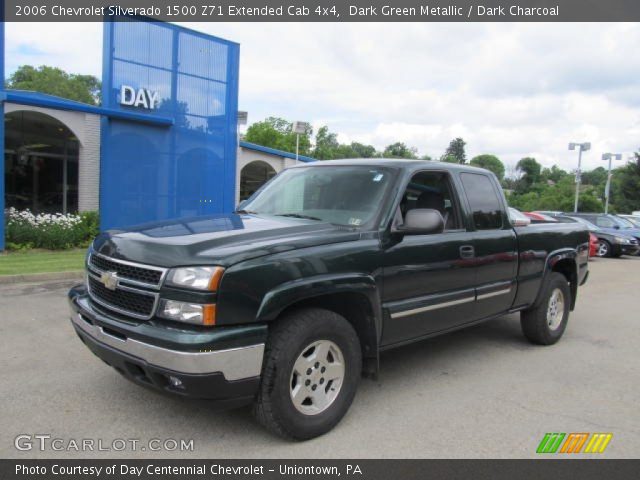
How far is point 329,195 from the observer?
14.3 ft

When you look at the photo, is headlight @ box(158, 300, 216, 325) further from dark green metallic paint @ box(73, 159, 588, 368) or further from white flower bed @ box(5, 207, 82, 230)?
white flower bed @ box(5, 207, 82, 230)

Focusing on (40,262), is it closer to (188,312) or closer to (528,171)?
(188,312)

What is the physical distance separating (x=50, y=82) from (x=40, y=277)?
62397 mm

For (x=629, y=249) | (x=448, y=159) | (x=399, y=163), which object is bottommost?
(x=629, y=249)

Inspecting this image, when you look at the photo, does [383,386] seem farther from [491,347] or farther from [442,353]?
[491,347]

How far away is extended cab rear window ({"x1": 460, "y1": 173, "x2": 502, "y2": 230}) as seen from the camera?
496cm

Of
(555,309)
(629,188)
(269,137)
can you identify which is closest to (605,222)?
(555,309)

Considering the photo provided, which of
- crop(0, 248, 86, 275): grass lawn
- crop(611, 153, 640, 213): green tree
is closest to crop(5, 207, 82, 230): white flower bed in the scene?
crop(0, 248, 86, 275): grass lawn

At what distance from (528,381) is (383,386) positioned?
1.38m

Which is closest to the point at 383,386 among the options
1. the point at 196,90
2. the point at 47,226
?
the point at 47,226

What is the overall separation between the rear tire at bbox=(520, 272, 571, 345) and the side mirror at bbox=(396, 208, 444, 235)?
2543 millimetres

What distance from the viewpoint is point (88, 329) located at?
3.51 meters
